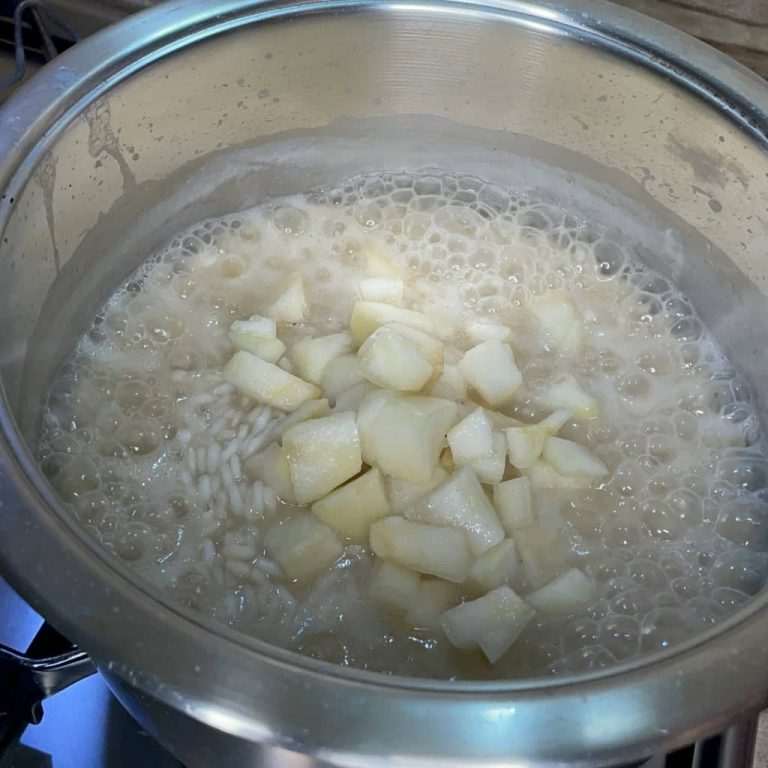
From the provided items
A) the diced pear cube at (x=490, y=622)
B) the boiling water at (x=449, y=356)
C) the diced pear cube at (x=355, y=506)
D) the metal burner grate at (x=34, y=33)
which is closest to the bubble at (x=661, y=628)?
the boiling water at (x=449, y=356)

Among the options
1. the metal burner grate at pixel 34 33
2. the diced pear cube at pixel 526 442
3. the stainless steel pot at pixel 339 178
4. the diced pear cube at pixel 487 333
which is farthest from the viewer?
the metal burner grate at pixel 34 33

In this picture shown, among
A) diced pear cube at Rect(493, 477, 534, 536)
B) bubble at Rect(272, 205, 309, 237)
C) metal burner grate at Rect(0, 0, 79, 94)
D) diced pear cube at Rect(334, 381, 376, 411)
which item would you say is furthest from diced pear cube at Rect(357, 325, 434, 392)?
metal burner grate at Rect(0, 0, 79, 94)

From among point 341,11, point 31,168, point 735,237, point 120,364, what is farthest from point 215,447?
point 735,237

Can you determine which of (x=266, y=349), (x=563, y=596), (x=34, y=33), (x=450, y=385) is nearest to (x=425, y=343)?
(x=450, y=385)

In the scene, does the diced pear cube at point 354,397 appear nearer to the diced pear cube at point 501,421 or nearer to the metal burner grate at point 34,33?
the diced pear cube at point 501,421

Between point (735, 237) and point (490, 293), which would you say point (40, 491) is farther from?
point (735, 237)
